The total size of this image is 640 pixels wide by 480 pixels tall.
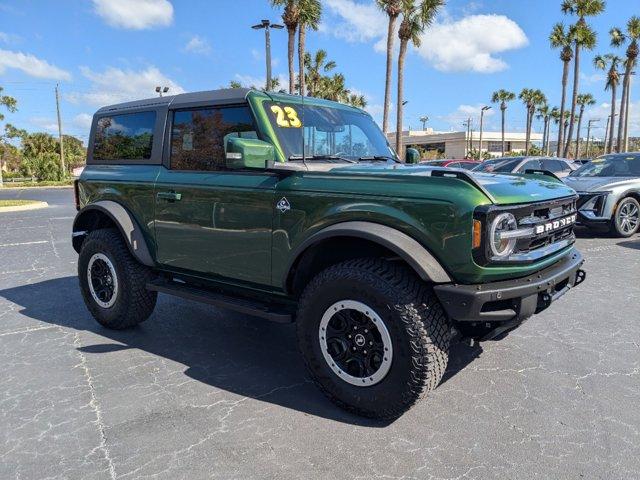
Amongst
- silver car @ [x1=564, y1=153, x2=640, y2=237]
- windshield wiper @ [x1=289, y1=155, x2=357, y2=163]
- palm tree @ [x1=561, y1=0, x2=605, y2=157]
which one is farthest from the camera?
palm tree @ [x1=561, y1=0, x2=605, y2=157]

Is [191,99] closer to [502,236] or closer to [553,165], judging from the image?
[502,236]

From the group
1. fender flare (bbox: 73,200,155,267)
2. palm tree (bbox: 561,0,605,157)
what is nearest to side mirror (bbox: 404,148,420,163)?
fender flare (bbox: 73,200,155,267)

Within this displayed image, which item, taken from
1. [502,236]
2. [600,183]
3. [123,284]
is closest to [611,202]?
[600,183]

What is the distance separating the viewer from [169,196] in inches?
156

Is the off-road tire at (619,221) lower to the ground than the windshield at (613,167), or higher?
lower

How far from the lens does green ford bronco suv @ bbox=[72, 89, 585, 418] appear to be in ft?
8.98

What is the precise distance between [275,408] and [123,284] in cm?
200

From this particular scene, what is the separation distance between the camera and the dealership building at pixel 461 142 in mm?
85250

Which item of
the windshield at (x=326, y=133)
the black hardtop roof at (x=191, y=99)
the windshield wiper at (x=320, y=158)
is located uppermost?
the black hardtop roof at (x=191, y=99)

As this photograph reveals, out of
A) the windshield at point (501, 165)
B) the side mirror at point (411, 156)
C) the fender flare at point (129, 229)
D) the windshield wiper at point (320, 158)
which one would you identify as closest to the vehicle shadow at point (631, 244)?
the windshield at point (501, 165)

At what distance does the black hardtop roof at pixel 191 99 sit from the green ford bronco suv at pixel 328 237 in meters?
0.01

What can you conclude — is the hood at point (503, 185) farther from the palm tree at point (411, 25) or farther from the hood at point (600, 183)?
the palm tree at point (411, 25)

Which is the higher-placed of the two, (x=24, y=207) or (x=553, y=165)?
(x=553, y=165)

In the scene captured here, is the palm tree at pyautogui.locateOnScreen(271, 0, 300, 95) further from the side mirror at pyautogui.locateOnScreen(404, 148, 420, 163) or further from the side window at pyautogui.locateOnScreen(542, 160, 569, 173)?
the side mirror at pyautogui.locateOnScreen(404, 148, 420, 163)
